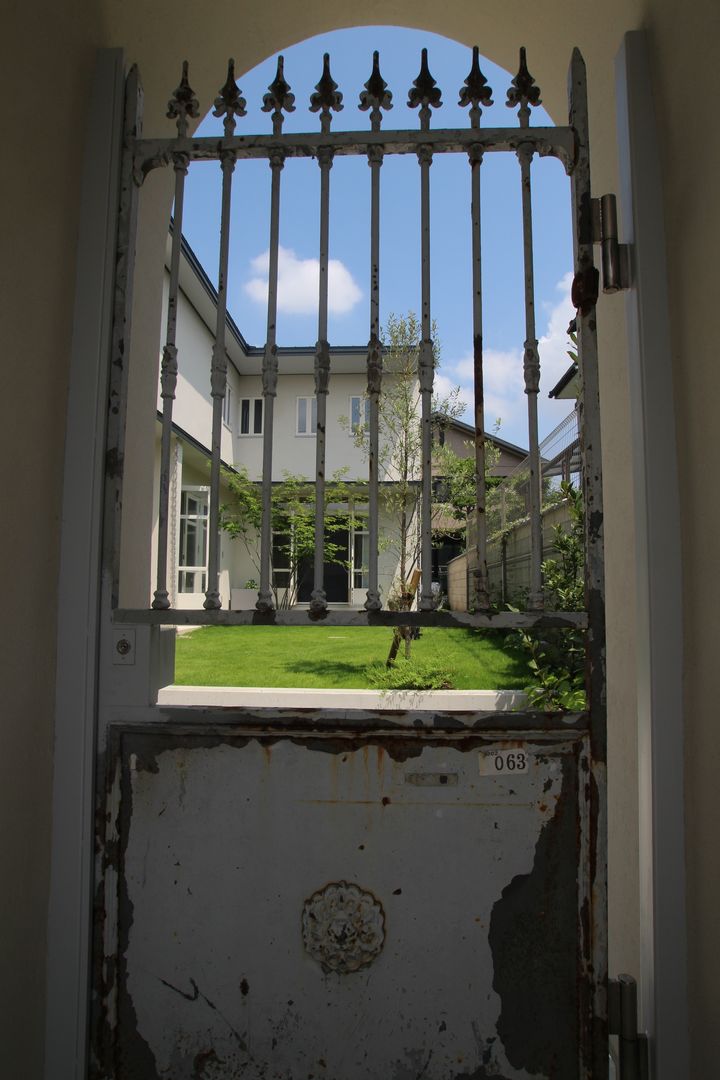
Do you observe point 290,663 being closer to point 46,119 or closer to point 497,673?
point 497,673

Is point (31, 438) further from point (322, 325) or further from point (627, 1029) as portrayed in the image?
point (627, 1029)

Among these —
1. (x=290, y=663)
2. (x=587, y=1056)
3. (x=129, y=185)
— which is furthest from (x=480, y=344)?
(x=290, y=663)

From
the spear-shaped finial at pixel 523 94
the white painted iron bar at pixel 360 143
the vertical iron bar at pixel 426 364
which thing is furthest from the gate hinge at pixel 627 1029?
the spear-shaped finial at pixel 523 94

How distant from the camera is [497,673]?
593 cm

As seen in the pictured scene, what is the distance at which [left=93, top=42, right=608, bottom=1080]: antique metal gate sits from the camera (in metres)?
1.38

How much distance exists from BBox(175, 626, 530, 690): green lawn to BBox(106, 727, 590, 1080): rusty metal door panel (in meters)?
3.69

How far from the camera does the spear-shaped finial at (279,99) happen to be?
5.05ft

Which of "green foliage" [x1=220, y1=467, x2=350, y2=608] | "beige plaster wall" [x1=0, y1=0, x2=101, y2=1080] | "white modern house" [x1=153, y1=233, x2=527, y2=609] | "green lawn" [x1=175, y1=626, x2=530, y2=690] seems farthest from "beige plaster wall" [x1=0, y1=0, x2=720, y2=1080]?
"white modern house" [x1=153, y1=233, x2=527, y2=609]

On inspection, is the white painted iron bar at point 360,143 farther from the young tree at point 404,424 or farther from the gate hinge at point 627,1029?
the young tree at point 404,424

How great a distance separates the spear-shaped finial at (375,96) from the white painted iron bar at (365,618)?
1170 mm

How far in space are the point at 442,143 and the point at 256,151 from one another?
1.48ft

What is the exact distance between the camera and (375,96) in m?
1.54

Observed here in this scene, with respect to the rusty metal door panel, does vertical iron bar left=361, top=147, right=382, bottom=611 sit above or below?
above

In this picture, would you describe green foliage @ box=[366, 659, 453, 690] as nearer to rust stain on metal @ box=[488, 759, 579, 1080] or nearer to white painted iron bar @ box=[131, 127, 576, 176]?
rust stain on metal @ box=[488, 759, 579, 1080]
